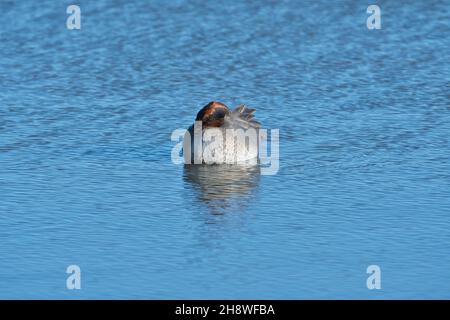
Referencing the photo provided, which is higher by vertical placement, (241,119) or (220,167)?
(241,119)

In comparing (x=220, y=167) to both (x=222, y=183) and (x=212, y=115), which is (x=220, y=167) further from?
(x=222, y=183)

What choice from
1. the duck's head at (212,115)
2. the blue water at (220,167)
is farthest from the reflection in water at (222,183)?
the duck's head at (212,115)

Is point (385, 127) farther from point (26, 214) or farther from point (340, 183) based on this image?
point (26, 214)

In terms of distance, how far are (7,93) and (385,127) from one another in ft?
15.0

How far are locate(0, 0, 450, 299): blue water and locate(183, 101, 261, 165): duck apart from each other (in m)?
0.20

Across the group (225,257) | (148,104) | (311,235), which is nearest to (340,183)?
(311,235)

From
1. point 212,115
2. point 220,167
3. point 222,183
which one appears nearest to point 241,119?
point 212,115

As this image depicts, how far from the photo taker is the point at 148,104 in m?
14.8

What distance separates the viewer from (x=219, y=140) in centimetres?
1296

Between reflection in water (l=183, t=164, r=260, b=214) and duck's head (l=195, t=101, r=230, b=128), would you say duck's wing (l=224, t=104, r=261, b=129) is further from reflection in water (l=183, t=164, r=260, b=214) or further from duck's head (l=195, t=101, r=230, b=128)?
reflection in water (l=183, t=164, r=260, b=214)

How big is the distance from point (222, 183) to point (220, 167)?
70 cm

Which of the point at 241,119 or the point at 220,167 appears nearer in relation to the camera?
the point at 220,167

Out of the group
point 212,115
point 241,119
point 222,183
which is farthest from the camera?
point 241,119

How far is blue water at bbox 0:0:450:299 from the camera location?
9625mm
